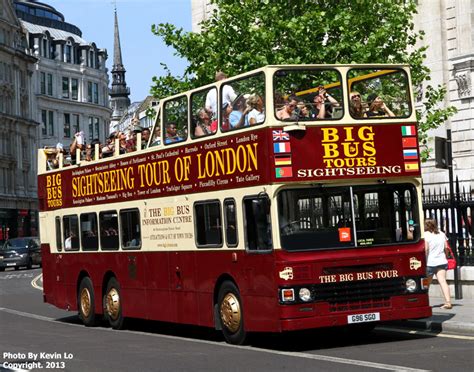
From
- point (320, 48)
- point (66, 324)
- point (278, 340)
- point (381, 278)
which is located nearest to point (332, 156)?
point (381, 278)

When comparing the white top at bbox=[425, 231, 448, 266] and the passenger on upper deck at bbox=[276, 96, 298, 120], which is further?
the white top at bbox=[425, 231, 448, 266]

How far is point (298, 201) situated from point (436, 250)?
581 cm

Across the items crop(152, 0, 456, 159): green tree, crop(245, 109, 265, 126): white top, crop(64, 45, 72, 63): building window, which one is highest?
crop(64, 45, 72, 63): building window

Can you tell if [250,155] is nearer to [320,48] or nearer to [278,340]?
[278,340]

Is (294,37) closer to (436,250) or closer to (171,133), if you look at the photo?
(436,250)

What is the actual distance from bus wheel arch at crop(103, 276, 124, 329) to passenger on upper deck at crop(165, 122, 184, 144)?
12.7ft

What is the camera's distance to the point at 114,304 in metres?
21.9

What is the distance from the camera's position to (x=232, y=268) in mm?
16812

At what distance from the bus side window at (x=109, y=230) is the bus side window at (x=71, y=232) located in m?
1.38

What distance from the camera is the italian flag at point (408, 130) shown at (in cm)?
1652

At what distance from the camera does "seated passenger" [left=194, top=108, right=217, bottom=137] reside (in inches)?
683

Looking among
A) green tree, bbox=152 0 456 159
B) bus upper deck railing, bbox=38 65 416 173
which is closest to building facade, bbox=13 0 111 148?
green tree, bbox=152 0 456 159

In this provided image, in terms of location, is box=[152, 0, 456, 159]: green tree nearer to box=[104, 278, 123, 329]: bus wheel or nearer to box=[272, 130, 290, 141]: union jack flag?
box=[104, 278, 123, 329]: bus wheel

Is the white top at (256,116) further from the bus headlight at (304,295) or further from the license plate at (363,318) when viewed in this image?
the license plate at (363,318)
